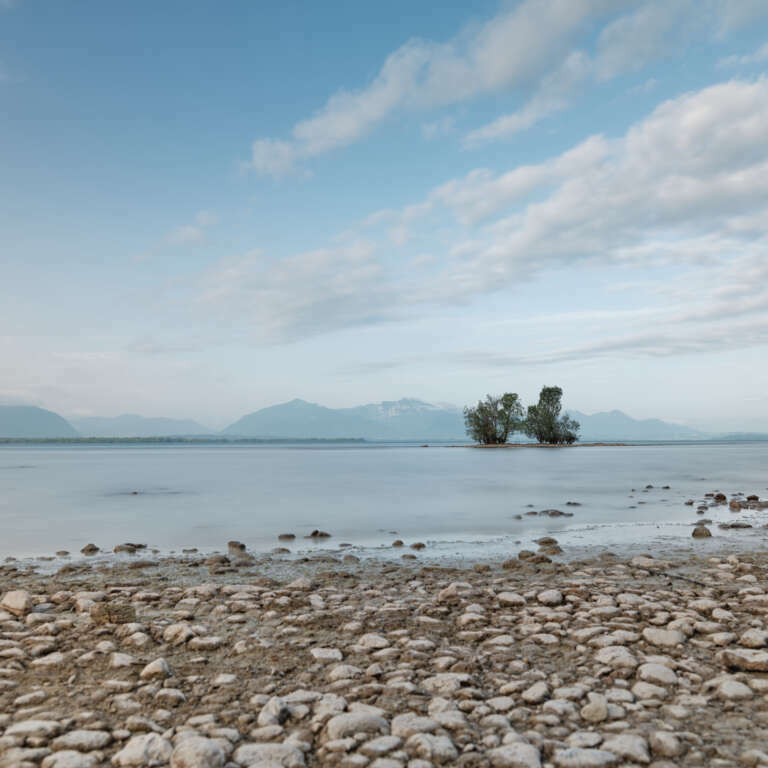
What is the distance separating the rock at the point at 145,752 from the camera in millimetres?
3385

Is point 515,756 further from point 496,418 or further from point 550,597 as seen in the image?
point 496,418

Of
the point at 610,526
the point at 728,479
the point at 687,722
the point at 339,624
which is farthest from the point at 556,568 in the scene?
the point at 728,479

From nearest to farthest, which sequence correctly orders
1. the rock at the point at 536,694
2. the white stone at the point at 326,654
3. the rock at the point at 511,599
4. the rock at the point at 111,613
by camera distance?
1. the rock at the point at 536,694
2. the white stone at the point at 326,654
3. the rock at the point at 111,613
4. the rock at the point at 511,599

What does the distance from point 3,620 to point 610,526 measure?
1316 centimetres

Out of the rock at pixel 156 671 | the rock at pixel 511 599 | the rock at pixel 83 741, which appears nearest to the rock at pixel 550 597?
the rock at pixel 511 599

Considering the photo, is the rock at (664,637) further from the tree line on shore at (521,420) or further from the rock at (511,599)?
the tree line on shore at (521,420)

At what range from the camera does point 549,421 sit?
121188mm

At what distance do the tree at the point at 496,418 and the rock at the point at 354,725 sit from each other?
11839 cm

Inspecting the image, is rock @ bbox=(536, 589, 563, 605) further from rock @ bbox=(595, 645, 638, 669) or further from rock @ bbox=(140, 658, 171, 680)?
rock @ bbox=(140, 658, 171, 680)

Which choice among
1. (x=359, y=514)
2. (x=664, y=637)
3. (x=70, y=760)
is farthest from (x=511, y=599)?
(x=359, y=514)

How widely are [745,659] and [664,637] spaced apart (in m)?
0.73

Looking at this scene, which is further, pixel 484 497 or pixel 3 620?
pixel 484 497

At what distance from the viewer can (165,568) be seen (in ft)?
31.7

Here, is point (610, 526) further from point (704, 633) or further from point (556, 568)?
point (704, 633)
